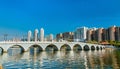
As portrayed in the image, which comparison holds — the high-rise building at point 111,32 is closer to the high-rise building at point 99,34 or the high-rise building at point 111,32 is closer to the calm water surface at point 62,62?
the high-rise building at point 99,34

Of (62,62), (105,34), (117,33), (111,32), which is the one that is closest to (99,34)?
(105,34)

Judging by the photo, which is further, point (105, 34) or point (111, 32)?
point (105, 34)

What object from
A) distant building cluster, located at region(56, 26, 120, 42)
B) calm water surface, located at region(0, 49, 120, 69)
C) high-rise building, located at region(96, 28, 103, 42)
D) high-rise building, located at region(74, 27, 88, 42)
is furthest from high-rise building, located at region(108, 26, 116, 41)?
calm water surface, located at region(0, 49, 120, 69)

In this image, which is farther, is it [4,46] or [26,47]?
[26,47]

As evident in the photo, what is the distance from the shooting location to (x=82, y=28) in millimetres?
192125

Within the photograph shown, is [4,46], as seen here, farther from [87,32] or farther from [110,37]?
[87,32]

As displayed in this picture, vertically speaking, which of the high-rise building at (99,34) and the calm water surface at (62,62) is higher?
the high-rise building at (99,34)

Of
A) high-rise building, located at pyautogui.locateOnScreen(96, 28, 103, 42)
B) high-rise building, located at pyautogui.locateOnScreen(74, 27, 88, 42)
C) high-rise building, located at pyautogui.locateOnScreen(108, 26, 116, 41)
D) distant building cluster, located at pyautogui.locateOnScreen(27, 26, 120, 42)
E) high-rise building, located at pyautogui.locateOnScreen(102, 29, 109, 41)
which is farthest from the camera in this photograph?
high-rise building, located at pyautogui.locateOnScreen(74, 27, 88, 42)

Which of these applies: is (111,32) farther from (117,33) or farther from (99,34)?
(99,34)

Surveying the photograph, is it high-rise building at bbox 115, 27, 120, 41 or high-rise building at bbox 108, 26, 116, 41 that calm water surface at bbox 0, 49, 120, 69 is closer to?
high-rise building at bbox 115, 27, 120, 41

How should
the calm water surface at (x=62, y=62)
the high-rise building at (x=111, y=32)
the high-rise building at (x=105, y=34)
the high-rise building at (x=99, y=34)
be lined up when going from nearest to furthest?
the calm water surface at (x=62, y=62) → the high-rise building at (x=111, y=32) → the high-rise building at (x=105, y=34) → the high-rise building at (x=99, y=34)

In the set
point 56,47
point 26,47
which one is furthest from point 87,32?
point 26,47

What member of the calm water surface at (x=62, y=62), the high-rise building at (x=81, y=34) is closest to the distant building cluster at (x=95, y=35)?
the high-rise building at (x=81, y=34)

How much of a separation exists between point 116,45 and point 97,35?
35.7 m
